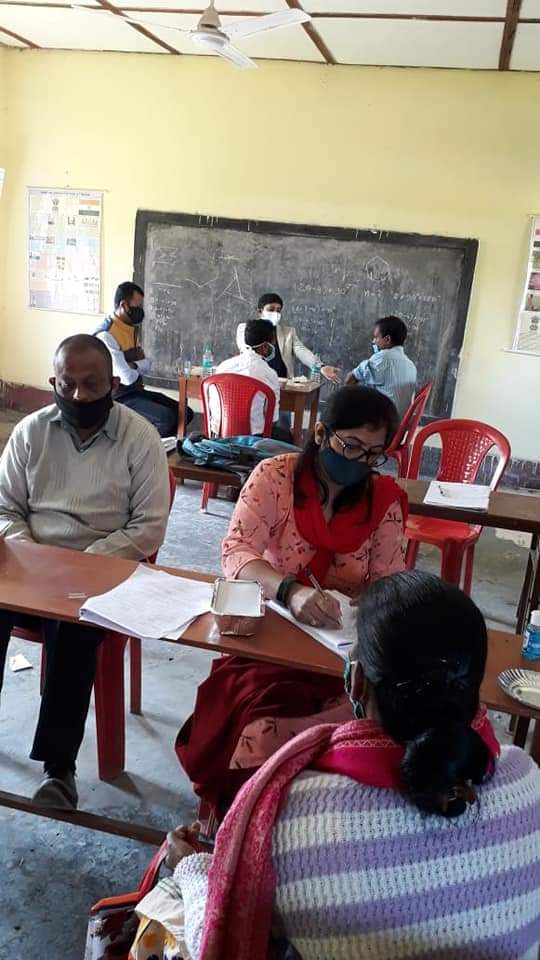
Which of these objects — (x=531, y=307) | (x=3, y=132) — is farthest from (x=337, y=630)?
(x=3, y=132)

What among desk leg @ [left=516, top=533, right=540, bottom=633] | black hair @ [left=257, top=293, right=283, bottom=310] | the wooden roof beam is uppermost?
the wooden roof beam

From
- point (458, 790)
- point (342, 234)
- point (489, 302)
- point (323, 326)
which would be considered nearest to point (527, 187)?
point (489, 302)

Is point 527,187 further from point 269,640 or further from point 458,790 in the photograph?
point 458,790

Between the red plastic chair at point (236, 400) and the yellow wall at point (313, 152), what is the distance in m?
2.16

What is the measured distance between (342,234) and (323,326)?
730 mm

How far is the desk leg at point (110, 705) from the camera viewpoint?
2088 mm

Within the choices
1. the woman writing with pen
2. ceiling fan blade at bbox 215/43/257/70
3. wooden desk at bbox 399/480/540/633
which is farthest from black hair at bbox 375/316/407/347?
the woman writing with pen

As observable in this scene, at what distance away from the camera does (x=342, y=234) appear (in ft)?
19.7

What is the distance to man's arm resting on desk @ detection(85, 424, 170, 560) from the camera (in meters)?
2.26

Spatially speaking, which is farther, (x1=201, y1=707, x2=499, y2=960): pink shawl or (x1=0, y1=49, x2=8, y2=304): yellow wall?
(x1=0, y1=49, x2=8, y2=304): yellow wall

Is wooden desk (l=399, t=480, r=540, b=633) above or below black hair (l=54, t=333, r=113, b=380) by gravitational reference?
below

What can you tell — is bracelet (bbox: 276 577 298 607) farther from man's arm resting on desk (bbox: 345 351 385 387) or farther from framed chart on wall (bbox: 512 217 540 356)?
framed chart on wall (bbox: 512 217 540 356)

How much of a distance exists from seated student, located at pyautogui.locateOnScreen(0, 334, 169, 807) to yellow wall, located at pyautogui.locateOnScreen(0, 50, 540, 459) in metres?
4.25

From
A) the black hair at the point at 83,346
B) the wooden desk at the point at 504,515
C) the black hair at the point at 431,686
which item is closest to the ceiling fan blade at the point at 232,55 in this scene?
the black hair at the point at 83,346
